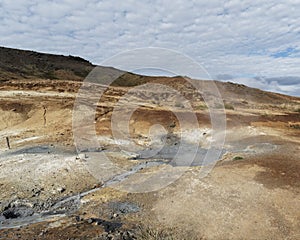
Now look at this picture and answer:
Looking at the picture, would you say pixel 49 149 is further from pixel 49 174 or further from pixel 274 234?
pixel 274 234

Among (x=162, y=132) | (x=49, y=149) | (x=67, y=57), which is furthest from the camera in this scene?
(x=67, y=57)

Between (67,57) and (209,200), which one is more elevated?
(67,57)

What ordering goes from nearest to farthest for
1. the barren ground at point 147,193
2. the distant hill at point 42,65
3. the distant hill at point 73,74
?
the barren ground at point 147,193
the distant hill at point 73,74
the distant hill at point 42,65

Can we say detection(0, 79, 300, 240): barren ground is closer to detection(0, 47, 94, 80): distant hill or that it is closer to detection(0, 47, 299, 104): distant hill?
detection(0, 47, 299, 104): distant hill

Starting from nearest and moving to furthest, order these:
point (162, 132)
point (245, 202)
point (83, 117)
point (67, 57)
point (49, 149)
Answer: point (245, 202), point (49, 149), point (162, 132), point (83, 117), point (67, 57)

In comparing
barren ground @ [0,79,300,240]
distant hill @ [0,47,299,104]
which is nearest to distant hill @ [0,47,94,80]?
distant hill @ [0,47,299,104]

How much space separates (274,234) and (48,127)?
744 inches

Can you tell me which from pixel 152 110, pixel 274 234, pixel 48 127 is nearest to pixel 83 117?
pixel 48 127

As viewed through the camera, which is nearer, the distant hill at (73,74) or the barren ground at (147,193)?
the barren ground at (147,193)

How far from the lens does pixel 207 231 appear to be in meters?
8.72

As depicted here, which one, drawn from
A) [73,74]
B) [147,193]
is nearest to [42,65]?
[73,74]

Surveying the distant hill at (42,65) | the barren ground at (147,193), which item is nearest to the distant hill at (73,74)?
the distant hill at (42,65)

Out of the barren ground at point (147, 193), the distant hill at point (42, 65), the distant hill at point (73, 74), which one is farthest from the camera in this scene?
the distant hill at point (42, 65)

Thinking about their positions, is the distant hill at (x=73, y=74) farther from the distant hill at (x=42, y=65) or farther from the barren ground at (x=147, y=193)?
the barren ground at (x=147, y=193)
